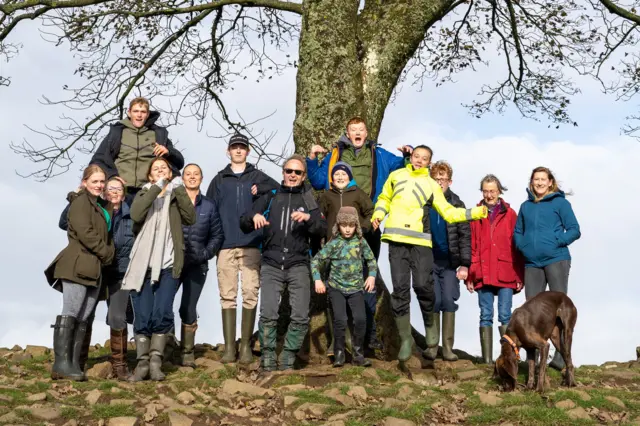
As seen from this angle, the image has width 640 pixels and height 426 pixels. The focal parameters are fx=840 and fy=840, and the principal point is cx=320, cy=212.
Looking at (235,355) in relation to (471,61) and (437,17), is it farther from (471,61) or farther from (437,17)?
(471,61)

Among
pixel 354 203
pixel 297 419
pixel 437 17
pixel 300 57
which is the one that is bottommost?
pixel 297 419

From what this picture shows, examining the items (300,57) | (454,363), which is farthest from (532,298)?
(300,57)

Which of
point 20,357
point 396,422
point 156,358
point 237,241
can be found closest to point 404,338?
point 396,422

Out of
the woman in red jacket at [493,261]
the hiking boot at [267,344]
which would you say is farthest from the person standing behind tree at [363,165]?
the hiking boot at [267,344]

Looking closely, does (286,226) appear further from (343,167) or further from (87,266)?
(87,266)

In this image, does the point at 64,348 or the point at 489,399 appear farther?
the point at 64,348

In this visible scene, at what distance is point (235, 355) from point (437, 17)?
5.84 metres

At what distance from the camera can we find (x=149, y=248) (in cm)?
877

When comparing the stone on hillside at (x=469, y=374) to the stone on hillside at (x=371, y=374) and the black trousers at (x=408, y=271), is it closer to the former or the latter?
the black trousers at (x=408, y=271)

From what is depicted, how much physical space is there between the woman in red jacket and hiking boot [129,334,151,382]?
383 centimetres

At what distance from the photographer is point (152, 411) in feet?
25.1

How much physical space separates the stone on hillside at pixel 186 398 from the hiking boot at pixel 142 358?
86 centimetres

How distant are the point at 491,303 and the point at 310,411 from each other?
3.19 meters

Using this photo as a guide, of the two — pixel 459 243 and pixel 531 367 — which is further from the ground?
pixel 459 243
